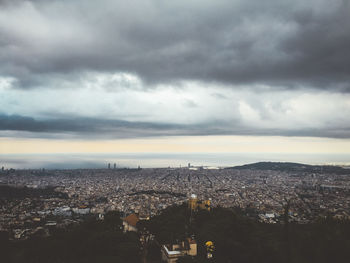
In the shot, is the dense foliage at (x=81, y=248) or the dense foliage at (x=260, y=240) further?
the dense foliage at (x=81, y=248)

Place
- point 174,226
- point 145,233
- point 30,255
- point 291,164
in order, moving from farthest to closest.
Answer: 1. point 291,164
2. point 174,226
3. point 145,233
4. point 30,255

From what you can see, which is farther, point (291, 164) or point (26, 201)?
point (291, 164)

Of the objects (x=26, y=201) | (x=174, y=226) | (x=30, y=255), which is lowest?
(x=26, y=201)

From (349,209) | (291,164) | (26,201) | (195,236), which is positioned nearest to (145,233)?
(195,236)

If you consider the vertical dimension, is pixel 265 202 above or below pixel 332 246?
below

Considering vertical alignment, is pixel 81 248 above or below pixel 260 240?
below

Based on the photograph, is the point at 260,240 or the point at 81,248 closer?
the point at 81,248

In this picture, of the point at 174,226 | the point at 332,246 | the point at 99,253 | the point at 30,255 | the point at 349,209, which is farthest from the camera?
the point at 349,209

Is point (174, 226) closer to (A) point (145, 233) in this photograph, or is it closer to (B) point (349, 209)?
(A) point (145, 233)

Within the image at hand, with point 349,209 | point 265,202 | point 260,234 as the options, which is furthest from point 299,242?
point 265,202

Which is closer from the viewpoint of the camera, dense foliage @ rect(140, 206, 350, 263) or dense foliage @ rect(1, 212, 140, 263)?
dense foliage @ rect(140, 206, 350, 263)
